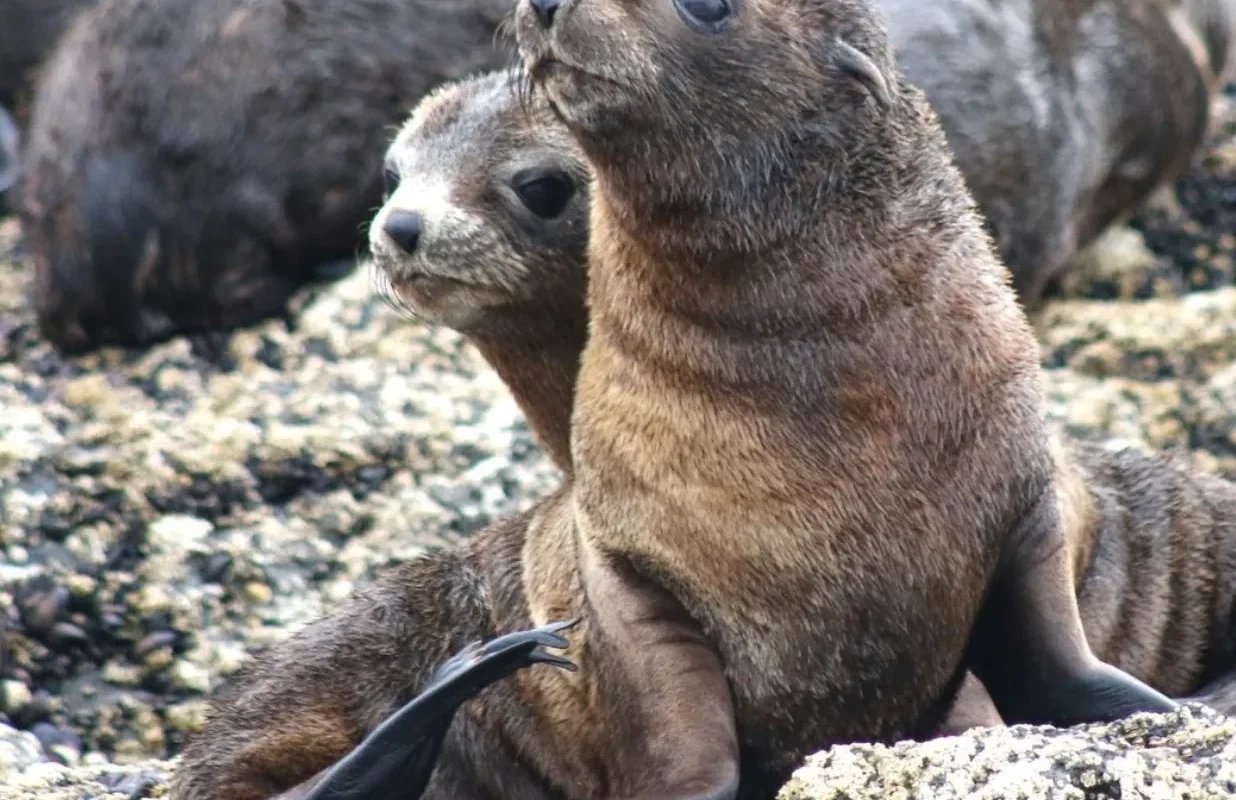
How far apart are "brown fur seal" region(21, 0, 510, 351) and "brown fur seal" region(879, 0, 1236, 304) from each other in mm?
2098

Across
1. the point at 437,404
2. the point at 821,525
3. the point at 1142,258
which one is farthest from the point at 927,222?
the point at 1142,258

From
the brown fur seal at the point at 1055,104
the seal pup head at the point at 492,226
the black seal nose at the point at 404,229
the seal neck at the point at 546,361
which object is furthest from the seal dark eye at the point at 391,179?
the brown fur seal at the point at 1055,104

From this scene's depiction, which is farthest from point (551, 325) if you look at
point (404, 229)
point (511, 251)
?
point (404, 229)

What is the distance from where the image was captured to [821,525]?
478 cm

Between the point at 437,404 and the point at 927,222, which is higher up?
the point at 927,222

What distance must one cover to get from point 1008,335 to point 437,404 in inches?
151

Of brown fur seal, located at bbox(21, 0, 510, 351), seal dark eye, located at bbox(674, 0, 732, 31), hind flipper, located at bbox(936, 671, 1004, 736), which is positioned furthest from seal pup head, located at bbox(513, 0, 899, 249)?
brown fur seal, located at bbox(21, 0, 510, 351)

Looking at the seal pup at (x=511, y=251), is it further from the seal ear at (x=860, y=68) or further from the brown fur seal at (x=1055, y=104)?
the brown fur seal at (x=1055, y=104)

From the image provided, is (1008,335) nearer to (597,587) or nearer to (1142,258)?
(597,587)

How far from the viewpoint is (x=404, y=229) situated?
232 inches

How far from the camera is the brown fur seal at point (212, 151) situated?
9422 millimetres

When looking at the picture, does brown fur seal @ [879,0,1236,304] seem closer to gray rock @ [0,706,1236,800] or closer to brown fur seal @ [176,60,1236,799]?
brown fur seal @ [176,60,1236,799]

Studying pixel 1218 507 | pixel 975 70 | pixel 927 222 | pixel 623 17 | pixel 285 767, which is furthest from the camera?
pixel 975 70

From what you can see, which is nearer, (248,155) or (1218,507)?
(1218,507)
